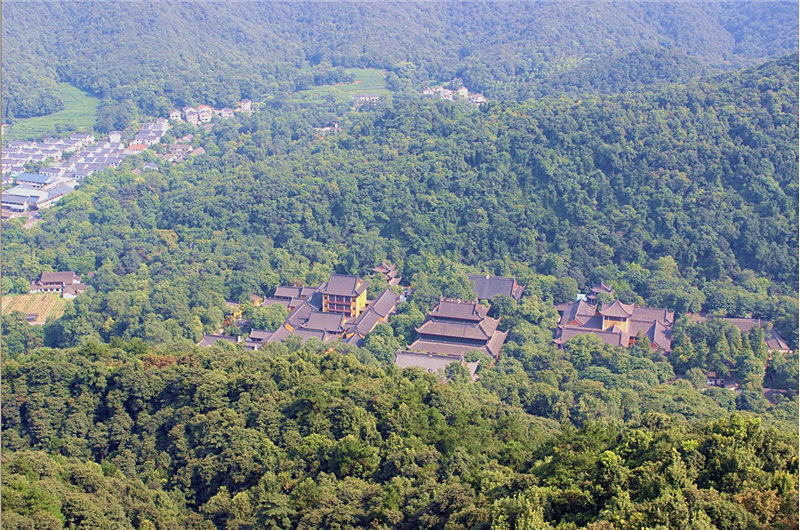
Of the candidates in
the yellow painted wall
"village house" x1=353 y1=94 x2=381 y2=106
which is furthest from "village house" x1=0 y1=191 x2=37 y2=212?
the yellow painted wall

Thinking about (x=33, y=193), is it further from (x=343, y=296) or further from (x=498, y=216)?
(x=498, y=216)

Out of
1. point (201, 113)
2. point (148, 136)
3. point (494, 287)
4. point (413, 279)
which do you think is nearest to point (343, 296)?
point (413, 279)

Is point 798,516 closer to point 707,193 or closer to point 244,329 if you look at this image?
point 244,329

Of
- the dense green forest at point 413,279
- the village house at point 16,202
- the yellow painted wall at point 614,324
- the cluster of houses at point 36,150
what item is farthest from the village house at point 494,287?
the cluster of houses at point 36,150

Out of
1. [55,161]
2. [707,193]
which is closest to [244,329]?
[707,193]

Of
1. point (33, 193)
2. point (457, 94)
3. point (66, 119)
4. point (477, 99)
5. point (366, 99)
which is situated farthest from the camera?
point (457, 94)

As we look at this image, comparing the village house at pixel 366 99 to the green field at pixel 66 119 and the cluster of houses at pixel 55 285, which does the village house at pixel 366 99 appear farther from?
the cluster of houses at pixel 55 285
